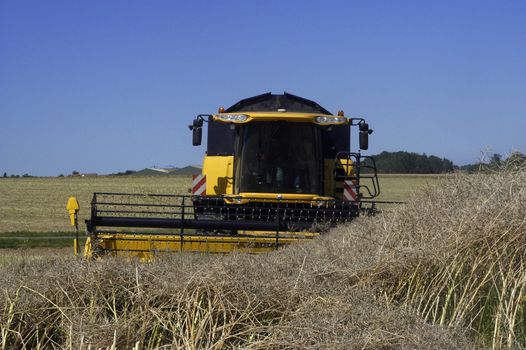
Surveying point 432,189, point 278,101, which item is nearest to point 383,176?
point 278,101

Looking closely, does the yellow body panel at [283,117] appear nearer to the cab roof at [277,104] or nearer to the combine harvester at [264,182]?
the combine harvester at [264,182]

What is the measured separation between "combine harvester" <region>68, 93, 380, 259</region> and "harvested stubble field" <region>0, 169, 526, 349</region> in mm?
4301

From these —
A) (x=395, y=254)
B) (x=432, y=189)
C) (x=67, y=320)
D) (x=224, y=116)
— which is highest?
(x=224, y=116)

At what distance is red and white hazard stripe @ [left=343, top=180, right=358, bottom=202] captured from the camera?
12.6 m

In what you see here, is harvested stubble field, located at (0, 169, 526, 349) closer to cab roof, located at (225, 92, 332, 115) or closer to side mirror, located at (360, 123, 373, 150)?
side mirror, located at (360, 123, 373, 150)

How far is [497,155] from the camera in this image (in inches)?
274

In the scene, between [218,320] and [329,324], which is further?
[218,320]

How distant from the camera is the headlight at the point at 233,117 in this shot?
40.1 feet

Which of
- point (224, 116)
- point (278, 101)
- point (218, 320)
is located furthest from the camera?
point (278, 101)

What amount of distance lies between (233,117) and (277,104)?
110 centimetres

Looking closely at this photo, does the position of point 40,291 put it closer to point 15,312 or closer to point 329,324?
point 15,312

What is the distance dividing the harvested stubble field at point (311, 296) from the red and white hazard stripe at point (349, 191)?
6.60 meters

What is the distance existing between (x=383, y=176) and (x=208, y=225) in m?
47.4

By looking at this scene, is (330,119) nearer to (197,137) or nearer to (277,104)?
(277,104)
